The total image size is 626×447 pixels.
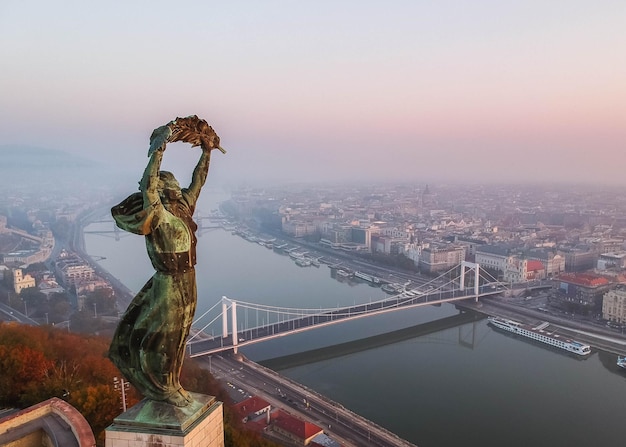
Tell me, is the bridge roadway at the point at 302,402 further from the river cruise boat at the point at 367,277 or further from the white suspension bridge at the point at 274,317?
the river cruise boat at the point at 367,277

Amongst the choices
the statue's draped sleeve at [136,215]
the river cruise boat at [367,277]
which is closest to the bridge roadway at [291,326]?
the river cruise boat at [367,277]

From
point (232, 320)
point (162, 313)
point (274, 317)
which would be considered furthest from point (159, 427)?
point (274, 317)

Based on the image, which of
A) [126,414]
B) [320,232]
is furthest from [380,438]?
[320,232]

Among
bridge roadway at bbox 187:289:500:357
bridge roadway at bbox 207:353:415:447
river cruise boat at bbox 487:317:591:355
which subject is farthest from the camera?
river cruise boat at bbox 487:317:591:355

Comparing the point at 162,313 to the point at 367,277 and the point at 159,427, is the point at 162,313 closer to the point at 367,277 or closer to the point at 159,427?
the point at 159,427

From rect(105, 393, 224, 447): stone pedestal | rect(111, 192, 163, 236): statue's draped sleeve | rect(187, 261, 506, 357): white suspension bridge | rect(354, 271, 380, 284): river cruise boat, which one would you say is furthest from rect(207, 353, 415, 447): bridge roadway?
rect(354, 271, 380, 284): river cruise boat

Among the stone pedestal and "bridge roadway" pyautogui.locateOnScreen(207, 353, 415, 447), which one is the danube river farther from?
the stone pedestal

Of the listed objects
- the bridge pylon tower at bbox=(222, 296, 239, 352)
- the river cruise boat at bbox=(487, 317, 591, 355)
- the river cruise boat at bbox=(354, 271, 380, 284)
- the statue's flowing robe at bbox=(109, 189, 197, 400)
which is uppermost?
the statue's flowing robe at bbox=(109, 189, 197, 400)
